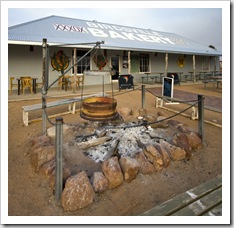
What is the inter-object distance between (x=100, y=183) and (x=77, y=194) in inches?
15.6

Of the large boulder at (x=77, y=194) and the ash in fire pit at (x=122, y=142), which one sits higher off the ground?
the ash in fire pit at (x=122, y=142)

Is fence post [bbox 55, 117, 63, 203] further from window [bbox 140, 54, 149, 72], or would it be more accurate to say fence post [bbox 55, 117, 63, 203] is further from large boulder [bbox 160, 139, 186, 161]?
window [bbox 140, 54, 149, 72]

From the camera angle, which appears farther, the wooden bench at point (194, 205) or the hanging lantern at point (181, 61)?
the hanging lantern at point (181, 61)

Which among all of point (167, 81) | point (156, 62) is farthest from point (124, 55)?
point (167, 81)

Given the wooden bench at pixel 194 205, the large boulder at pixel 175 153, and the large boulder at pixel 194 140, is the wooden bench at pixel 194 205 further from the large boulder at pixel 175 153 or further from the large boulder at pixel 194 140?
the large boulder at pixel 194 140

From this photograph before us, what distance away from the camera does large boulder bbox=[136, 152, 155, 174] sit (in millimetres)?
3420

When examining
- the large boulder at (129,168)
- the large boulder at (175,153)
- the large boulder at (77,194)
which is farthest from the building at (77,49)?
the large boulder at (77,194)

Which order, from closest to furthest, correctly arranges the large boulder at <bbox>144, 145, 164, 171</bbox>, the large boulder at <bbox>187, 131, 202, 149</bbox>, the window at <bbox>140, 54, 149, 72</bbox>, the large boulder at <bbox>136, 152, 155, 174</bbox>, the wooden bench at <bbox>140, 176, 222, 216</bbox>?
the wooden bench at <bbox>140, 176, 222, 216</bbox> → the large boulder at <bbox>136, 152, 155, 174</bbox> → the large boulder at <bbox>144, 145, 164, 171</bbox> → the large boulder at <bbox>187, 131, 202, 149</bbox> → the window at <bbox>140, 54, 149, 72</bbox>

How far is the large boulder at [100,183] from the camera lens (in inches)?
115

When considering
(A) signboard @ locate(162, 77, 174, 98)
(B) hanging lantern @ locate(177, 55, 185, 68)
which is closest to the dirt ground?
(A) signboard @ locate(162, 77, 174, 98)

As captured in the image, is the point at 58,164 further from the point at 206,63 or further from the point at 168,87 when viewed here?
the point at 206,63

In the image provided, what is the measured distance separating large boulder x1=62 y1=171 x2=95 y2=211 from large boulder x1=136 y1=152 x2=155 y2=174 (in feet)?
3.27

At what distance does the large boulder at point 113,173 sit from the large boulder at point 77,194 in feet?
1.13

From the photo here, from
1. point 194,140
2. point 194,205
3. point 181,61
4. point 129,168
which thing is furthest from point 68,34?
point 194,205
